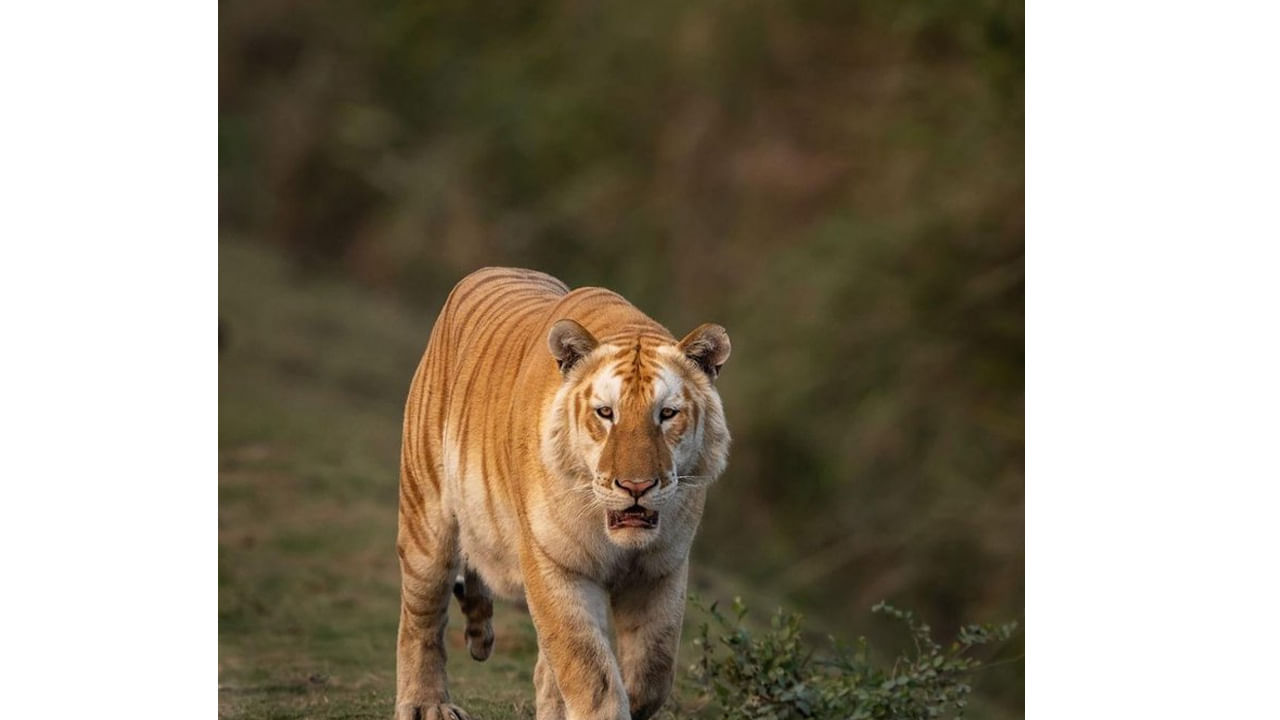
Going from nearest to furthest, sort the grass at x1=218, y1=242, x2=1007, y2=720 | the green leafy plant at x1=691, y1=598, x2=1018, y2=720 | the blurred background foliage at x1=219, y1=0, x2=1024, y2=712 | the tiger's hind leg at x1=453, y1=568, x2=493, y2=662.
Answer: the tiger's hind leg at x1=453, y1=568, x2=493, y2=662 < the green leafy plant at x1=691, y1=598, x2=1018, y2=720 < the grass at x1=218, y1=242, x2=1007, y2=720 < the blurred background foliage at x1=219, y1=0, x2=1024, y2=712

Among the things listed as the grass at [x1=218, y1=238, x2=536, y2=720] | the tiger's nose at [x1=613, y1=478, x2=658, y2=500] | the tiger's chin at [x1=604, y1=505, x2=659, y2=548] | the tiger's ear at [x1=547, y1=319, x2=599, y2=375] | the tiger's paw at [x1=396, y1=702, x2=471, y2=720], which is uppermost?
the tiger's ear at [x1=547, y1=319, x2=599, y2=375]

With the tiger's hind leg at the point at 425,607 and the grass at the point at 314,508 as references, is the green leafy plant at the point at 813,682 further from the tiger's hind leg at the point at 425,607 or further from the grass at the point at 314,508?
the tiger's hind leg at the point at 425,607

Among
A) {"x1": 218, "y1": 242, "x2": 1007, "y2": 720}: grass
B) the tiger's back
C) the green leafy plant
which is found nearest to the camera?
the tiger's back

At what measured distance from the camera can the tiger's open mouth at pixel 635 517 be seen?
331 centimetres

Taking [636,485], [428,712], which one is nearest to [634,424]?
[636,485]

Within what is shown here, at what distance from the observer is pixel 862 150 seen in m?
10.6

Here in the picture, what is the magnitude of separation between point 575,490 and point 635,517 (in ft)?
0.54

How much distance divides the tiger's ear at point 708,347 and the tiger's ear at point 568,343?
0.58ft

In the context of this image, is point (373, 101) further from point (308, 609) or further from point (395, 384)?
point (308, 609)

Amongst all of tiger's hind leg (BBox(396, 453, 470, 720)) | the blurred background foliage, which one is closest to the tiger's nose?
tiger's hind leg (BBox(396, 453, 470, 720))

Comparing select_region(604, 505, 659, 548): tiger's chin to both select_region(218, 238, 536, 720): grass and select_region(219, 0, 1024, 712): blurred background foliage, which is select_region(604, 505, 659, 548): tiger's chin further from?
select_region(219, 0, 1024, 712): blurred background foliage

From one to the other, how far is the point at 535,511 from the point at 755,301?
6685 millimetres

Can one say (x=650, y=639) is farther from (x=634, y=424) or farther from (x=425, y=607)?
(x=425, y=607)

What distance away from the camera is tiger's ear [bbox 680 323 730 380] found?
3.47m
